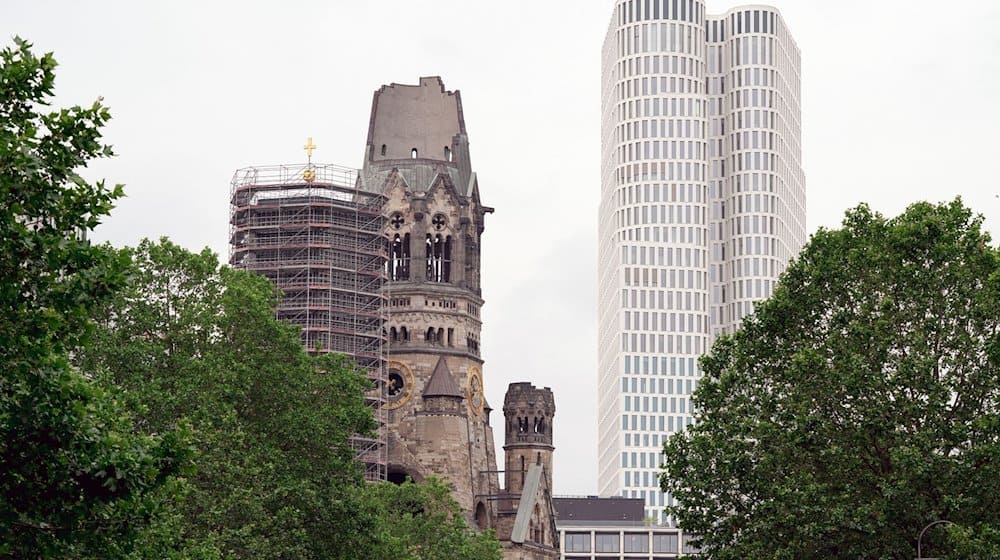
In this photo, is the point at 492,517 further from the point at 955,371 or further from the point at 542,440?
the point at 955,371

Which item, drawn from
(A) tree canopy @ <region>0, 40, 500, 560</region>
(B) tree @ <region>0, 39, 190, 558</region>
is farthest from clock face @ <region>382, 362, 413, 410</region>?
(B) tree @ <region>0, 39, 190, 558</region>

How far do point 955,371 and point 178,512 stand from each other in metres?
23.1

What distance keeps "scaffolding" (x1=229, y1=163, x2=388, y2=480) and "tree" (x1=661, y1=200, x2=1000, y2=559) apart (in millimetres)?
60826

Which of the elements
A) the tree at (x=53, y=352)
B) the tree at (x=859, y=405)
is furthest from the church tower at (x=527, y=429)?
the tree at (x=53, y=352)

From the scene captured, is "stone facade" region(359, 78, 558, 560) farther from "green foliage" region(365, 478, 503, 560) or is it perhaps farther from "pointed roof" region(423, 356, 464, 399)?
"green foliage" region(365, 478, 503, 560)

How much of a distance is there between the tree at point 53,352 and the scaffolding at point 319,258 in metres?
86.7

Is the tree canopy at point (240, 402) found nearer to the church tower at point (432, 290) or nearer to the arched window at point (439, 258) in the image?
the church tower at point (432, 290)

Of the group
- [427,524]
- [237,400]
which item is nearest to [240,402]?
[237,400]

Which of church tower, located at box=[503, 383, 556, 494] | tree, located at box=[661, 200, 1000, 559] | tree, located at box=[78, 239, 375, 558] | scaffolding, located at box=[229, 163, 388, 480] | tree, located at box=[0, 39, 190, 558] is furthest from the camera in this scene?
church tower, located at box=[503, 383, 556, 494]

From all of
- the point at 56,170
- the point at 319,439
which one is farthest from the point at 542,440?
the point at 56,170

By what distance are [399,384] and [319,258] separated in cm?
1529

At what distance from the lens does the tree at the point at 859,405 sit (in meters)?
54.6

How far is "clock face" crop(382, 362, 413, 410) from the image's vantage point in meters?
132

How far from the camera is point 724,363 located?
61031 mm
